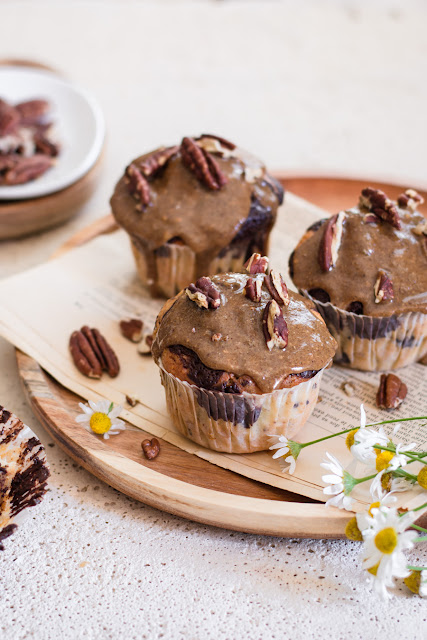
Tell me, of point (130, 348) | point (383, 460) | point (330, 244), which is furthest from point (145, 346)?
point (383, 460)

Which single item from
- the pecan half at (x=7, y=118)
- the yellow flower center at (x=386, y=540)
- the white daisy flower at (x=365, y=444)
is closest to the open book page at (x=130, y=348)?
the white daisy flower at (x=365, y=444)

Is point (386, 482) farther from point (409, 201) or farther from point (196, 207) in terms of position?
point (196, 207)

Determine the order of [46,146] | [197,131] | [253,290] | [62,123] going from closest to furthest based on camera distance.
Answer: [253,290]
[46,146]
[62,123]
[197,131]

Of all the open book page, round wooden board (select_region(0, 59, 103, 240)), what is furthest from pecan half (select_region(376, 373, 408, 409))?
round wooden board (select_region(0, 59, 103, 240))

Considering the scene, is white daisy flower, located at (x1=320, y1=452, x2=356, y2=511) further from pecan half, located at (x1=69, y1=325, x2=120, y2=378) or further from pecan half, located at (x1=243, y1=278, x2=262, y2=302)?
pecan half, located at (x1=69, y1=325, x2=120, y2=378)

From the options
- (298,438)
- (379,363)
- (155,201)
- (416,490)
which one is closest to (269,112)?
(155,201)
